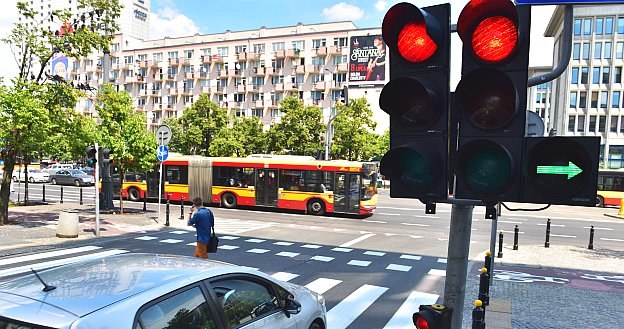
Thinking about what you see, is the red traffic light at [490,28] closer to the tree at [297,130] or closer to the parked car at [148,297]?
the parked car at [148,297]

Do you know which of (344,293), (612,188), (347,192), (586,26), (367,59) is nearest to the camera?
(344,293)

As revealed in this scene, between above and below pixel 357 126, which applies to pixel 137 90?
above

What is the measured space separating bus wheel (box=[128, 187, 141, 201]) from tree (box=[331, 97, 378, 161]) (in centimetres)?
2347

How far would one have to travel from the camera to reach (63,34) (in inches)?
538

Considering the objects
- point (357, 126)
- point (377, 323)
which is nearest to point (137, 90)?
point (357, 126)

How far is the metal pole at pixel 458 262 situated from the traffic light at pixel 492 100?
409 mm

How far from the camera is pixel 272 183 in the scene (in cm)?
2153

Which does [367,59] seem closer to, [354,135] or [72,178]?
[354,135]

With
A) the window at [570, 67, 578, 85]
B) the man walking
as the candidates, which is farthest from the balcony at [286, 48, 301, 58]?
the man walking

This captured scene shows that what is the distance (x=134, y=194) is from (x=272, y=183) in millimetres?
9020

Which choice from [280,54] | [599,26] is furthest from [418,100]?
[599,26]

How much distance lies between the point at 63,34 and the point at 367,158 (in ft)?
112

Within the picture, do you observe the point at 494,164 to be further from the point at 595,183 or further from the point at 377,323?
the point at 377,323

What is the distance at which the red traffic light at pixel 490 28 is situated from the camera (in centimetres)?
226
